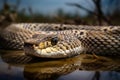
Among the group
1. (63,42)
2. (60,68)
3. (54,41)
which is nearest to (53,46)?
(54,41)

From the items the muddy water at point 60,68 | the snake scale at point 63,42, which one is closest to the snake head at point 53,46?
the snake scale at point 63,42

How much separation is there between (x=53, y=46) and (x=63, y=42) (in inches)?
8.8

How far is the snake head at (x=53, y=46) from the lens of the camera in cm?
450

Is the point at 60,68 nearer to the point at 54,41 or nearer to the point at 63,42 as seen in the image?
the point at 54,41

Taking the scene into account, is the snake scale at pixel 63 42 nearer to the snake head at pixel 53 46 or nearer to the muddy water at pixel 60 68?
the snake head at pixel 53 46

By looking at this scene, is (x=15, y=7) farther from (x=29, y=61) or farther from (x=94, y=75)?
(x=94, y=75)

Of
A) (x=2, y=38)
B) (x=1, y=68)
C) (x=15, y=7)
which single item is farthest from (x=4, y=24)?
(x=1, y=68)

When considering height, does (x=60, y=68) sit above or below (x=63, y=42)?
below

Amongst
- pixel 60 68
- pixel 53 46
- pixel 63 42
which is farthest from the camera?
pixel 63 42

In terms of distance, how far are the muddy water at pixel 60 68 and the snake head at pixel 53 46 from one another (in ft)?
0.35

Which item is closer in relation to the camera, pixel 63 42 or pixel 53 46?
pixel 53 46

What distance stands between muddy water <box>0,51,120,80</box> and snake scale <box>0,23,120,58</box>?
149mm

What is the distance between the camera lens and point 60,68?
429 cm

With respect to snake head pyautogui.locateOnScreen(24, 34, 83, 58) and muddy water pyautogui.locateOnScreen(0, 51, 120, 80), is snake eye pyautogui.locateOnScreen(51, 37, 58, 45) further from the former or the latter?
muddy water pyautogui.locateOnScreen(0, 51, 120, 80)
